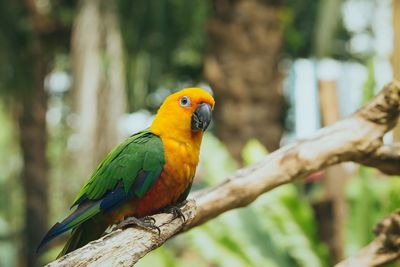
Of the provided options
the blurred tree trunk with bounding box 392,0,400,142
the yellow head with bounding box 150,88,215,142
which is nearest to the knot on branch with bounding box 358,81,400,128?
the yellow head with bounding box 150,88,215,142

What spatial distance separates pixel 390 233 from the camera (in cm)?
279

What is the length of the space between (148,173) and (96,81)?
4.32 metres

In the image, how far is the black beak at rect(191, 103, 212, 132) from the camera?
2516 mm

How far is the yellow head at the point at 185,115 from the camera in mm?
2523

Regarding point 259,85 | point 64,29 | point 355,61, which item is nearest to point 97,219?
point 259,85

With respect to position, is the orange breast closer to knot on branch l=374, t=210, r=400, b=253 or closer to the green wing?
the green wing

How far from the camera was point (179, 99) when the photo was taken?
259 cm

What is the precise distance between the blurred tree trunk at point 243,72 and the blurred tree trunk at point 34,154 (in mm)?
4074

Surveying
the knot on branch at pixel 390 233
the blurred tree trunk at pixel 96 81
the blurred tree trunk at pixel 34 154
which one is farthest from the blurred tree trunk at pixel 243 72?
the blurred tree trunk at pixel 34 154

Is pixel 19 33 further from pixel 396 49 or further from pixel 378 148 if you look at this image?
pixel 378 148

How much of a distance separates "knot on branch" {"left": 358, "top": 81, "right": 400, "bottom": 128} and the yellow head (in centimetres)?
72

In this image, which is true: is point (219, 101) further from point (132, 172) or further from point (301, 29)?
point (301, 29)

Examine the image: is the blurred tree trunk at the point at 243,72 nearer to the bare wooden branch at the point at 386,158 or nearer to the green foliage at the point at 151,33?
the green foliage at the point at 151,33

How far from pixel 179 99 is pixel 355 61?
9.21 m
